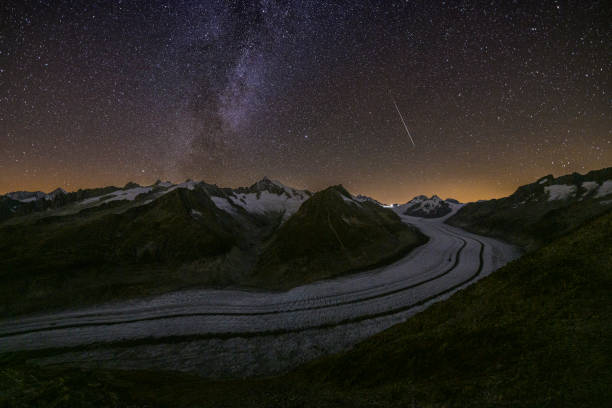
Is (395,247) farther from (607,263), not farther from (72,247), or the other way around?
(72,247)

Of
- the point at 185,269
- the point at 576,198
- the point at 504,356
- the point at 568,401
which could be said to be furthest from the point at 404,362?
the point at 576,198

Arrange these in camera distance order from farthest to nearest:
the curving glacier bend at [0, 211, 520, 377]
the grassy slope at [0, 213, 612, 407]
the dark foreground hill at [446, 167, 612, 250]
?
the dark foreground hill at [446, 167, 612, 250] → the curving glacier bend at [0, 211, 520, 377] → the grassy slope at [0, 213, 612, 407]

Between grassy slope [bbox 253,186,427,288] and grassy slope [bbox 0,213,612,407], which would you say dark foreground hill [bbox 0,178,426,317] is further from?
grassy slope [bbox 0,213,612,407]

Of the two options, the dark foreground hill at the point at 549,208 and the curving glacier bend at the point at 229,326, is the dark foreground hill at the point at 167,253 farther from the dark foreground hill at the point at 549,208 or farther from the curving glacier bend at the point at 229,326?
the dark foreground hill at the point at 549,208

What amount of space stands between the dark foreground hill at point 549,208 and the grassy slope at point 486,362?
161 feet

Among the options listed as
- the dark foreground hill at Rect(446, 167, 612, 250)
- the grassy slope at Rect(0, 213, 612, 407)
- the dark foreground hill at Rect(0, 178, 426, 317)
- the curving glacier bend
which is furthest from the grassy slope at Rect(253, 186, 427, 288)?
the dark foreground hill at Rect(446, 167, 612, 250)

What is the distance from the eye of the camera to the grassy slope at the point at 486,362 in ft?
14.7

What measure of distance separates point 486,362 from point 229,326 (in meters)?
20.8

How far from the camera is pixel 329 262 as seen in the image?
37562mm

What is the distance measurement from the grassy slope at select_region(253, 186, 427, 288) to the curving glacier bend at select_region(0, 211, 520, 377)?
16.8 ft

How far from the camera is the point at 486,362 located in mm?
5730

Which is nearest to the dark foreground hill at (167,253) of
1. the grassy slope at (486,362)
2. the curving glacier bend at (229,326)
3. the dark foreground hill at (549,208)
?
the curving glacier bend at (229,326)

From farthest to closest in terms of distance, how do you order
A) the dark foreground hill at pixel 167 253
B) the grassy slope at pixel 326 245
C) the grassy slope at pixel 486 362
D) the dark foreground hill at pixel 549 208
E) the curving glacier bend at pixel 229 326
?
the dark foreground hill at pixel 549 208
the grassy slope at pixel 326 245
the dark foreground hill at pixel 167 253
the curving glacier bend at pixel 229 326
the grassy slope at pixel 486 362

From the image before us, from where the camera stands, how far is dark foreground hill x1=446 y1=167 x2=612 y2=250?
159 ft
